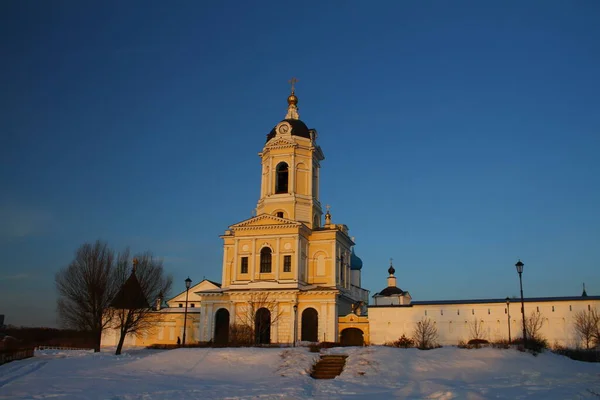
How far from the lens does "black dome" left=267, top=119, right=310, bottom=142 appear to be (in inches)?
2243

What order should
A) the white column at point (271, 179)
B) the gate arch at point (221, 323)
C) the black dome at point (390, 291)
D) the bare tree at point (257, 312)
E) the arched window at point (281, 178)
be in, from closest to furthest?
1. the bare tree at point (257, 312)
2. the gate arch at point (221, 323)
3. the white column at point (271, 179)
4. the arched window at point (281, 178)
5. the black dome at point (390, 291)

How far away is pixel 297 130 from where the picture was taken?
57094 mm

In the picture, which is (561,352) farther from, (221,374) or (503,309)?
(221,374)

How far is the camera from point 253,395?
19.9 m

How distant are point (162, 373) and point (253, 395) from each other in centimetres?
775

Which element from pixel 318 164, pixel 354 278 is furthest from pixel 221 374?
pixel 354 278

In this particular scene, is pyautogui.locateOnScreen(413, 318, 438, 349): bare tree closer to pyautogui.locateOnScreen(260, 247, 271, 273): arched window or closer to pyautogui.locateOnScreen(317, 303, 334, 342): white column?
pyautogui.locateOnScreen(317, 303, 334, 342): white column

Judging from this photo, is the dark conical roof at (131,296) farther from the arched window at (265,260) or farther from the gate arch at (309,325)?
the gate arch at (309,325)

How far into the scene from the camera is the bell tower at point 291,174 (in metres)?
54.5

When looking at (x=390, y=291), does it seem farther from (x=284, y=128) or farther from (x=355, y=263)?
(x=284, y=128)

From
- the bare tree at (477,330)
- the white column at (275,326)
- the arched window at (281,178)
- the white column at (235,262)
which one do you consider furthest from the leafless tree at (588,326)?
the white column at (235,262)

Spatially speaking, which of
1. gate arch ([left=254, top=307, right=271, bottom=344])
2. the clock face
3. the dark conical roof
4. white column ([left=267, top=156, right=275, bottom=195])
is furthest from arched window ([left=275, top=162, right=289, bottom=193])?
the dark conical roof

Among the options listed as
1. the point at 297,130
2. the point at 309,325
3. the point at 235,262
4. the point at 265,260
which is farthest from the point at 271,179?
the point at 309,325

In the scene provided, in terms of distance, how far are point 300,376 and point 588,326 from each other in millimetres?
26820
